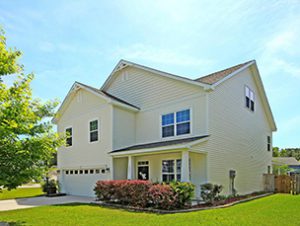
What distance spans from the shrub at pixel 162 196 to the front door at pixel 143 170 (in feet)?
16.3

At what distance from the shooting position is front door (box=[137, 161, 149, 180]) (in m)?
17.0

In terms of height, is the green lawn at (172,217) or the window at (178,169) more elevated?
the window at (178,169)

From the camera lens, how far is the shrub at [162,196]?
11219 mm

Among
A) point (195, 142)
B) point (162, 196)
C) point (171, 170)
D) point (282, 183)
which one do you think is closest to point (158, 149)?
point (195, 142)

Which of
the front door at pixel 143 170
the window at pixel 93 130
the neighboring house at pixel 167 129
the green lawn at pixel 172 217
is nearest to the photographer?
the green lawn at pixel 172 217

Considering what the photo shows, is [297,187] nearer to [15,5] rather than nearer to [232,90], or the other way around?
[232,90]

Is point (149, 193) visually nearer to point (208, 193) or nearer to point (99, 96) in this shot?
point (208, 193)

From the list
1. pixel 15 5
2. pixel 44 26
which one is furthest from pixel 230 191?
pixel 15 5

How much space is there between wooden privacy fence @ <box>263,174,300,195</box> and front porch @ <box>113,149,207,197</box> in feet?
24.1

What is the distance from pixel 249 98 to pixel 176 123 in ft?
21.5

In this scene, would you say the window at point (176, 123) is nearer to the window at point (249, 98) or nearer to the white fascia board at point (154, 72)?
the white fascia board at point (154, 72)

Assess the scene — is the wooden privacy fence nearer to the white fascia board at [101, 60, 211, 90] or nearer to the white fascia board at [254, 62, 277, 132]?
the white fascia board at [254, 62, 277, 132]

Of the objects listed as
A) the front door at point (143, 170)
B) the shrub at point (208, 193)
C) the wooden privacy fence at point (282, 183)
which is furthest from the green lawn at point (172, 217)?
the wooden privacy fence at point (282, 183)

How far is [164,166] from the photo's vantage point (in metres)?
16.0
